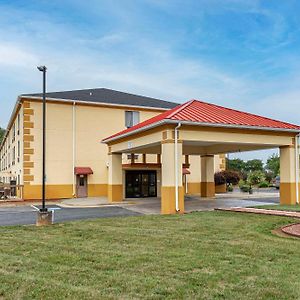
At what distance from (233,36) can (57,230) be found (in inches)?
412

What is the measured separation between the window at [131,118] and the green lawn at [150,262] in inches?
784

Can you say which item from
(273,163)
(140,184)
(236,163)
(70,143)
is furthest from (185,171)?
(236,163)

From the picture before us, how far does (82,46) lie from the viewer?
17406 millimetres

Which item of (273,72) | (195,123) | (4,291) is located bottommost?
(4,291)

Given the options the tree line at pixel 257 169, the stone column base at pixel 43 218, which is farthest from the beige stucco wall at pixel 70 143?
the tree line at pixel 257 169

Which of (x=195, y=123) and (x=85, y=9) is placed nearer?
(x=85, y=9)

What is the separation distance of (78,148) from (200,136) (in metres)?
14.1

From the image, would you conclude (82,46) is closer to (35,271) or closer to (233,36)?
(233,36)

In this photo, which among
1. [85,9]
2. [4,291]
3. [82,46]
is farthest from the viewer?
[82,46]

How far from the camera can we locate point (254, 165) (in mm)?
74500

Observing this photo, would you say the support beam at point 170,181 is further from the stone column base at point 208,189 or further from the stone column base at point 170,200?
the stone column base at point 208,189

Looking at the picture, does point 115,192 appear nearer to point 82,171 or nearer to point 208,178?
point 82,171

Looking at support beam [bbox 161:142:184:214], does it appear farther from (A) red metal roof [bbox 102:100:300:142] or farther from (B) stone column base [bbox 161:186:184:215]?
(A) red metal roof [bbox 102:100:300:142]

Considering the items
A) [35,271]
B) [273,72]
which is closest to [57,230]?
[35,271]
